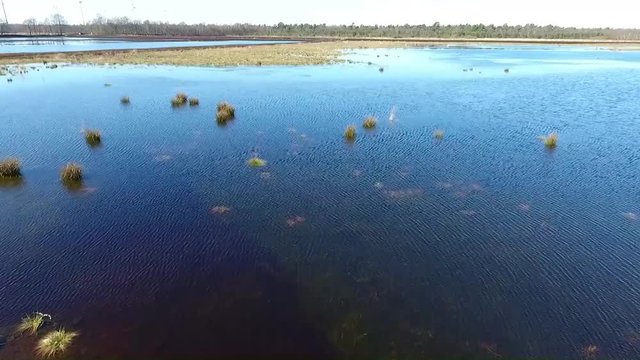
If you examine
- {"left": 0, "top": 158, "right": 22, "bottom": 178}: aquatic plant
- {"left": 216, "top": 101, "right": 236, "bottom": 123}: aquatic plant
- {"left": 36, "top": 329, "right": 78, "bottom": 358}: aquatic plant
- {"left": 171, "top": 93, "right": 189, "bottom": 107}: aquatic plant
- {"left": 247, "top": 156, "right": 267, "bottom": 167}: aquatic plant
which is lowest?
{"left": 36, "top": 329, "right": 78, "bottom": 358}: aquatic plant

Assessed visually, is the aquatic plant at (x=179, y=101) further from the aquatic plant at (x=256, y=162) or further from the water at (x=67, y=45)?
the water at (x=67, y=45)

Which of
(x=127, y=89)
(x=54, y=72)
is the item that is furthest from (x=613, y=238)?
(x=54, y=72)

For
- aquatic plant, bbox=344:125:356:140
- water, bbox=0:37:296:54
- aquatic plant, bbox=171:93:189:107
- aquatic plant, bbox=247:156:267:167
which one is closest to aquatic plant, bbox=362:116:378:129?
aquatic plant, bbox=344:125:356:140

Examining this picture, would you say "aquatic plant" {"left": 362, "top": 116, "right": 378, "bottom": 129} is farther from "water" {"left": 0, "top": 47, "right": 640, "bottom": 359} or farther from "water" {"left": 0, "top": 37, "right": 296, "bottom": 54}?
"water" {"left": 0, "top": 37, "right": 296, "bottom": 54}

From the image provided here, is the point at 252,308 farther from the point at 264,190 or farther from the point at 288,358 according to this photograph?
the point at 264,190

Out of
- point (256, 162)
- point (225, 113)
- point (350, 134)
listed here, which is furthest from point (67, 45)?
point (256, 162)

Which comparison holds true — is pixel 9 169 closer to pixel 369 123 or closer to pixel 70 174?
pixel 70 174

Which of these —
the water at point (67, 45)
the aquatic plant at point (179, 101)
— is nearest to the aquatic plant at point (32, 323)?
the aquatic plant at point (179, 101)
